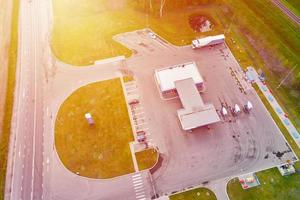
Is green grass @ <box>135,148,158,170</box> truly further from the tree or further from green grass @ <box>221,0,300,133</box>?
the tree

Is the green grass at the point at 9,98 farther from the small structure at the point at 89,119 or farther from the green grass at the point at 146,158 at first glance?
the green grass at the point at 146,158

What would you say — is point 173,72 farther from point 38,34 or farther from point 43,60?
point 38,34

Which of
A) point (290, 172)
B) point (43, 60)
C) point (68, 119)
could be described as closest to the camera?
point (290, 172)

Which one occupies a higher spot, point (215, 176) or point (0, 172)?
point (0, 172)

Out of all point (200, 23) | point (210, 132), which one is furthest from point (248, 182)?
point (200, 23)

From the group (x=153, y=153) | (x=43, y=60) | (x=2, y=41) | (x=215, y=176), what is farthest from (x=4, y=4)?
(x=215, y=176)

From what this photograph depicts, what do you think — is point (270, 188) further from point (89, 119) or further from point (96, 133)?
point (89, 119)
